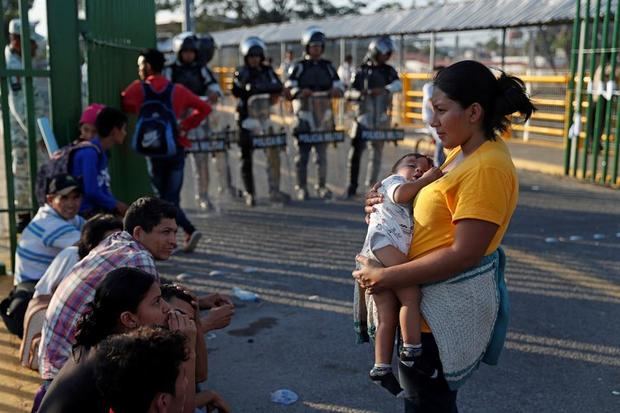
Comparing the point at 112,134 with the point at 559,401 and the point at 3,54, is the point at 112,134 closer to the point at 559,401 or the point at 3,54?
the point at 3,54

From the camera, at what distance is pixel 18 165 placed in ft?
25.7

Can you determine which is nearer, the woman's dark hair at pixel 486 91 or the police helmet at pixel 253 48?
the woman's dark hair at pixel 486 91

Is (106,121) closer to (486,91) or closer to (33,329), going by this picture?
(33,329)

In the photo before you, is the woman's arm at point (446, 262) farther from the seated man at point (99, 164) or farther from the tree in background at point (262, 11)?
the tree in background at point (262, 11)

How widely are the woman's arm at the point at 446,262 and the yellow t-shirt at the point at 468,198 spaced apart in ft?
0.12

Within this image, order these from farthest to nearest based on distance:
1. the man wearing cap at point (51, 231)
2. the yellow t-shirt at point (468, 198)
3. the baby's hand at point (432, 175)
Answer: the man wearing cap at point (51, 231) → the baby's hand at point (432, 175) → the yellow t-shirt at point (468, 198)

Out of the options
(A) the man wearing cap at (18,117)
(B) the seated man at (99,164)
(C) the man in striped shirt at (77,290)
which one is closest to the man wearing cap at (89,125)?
(B) the seated man at (99,164)

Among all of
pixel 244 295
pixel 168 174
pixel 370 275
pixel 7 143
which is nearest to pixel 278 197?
pixel 168 174

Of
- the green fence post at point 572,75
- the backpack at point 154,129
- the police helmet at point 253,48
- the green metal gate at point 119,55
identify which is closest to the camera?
the green metal gate at point 119,55

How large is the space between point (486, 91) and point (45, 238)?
3.43 meters

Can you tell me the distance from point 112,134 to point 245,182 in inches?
154

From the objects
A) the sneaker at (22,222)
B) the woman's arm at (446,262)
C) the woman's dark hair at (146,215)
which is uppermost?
the woman's arm at (446,262)

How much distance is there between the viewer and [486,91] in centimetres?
244

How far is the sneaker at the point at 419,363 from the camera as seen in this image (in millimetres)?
2574
